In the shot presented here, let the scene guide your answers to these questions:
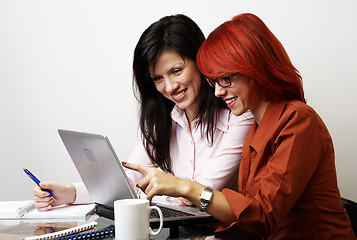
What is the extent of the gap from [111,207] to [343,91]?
48.2 inches

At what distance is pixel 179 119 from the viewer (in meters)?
Result: 1.91

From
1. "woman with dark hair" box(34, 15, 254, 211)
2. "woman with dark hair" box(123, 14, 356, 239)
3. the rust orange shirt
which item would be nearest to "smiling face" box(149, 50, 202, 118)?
"woman with dark hair" box(34, 15, 254, 211)

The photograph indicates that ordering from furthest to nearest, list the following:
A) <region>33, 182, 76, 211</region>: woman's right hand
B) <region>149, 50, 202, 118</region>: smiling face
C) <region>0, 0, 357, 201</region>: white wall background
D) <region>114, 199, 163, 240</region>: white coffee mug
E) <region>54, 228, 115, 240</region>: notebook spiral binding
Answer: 1. <region>0, 0, 357, 201</region>: white wall background
2. <region>149, 50, 202, 118</region>: smiling face
3. <region>33, 182, 76, 211</region>: woman's right hand
4. <region>54, 228, 115, 240</region>: notebook spiral binding
5. <region>114, 199, 163, 240</region>: white coffee mug

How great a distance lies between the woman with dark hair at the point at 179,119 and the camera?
1.68m

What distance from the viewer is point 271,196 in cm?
119

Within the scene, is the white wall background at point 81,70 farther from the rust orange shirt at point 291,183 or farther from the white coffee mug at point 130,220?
the white coffee mug at point 130,220

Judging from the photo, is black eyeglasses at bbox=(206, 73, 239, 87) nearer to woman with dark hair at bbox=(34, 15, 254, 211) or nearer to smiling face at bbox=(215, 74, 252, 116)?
smiling face at bbox=(215, 74, 252, 116)

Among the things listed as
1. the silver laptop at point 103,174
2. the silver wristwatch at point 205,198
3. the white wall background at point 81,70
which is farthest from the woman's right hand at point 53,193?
the white wall background at point 81,70

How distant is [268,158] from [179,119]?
644mm

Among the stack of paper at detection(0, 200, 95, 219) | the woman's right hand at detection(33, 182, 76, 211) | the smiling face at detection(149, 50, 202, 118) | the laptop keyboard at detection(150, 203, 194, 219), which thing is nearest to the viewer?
the laptop keyboard at detection(150, 203, 194, 219)

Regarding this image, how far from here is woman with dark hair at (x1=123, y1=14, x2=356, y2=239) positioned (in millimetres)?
1201

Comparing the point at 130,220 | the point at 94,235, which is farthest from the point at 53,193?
the point at 130,220

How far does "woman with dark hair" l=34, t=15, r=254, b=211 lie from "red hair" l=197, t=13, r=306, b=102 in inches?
14.5

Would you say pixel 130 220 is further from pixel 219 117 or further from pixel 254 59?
pixel 219 117
